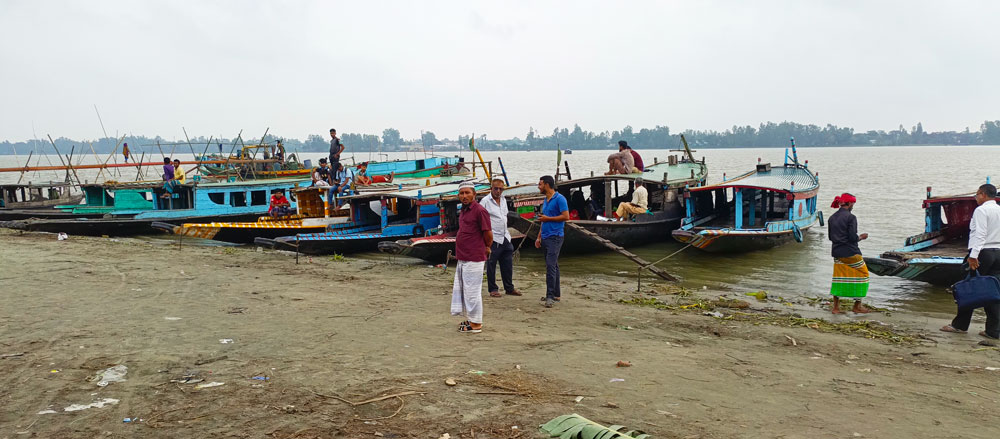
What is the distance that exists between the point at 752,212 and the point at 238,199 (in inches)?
654

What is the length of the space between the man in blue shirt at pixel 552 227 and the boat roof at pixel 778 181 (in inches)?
345

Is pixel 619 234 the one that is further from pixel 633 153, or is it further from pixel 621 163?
pixel 633 153

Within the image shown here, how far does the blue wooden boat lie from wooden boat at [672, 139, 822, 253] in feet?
18.8

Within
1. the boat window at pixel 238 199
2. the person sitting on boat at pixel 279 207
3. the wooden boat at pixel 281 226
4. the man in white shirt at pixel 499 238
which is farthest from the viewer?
the boat window at pixel 238 199

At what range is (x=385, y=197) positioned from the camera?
1723 centimetres

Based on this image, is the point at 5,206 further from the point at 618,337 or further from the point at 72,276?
the point at 618,337


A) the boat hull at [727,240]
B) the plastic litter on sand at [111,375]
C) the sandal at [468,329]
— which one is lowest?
the boat hull at [727,240]

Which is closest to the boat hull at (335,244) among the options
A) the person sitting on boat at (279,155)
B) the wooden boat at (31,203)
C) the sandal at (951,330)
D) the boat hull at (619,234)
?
the boat hull at (619,234)

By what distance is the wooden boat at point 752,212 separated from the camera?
1560 centimetres

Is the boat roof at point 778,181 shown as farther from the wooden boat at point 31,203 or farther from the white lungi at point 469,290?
the wooden boat at point 31,203

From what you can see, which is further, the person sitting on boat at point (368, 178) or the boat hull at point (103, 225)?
the person sitting on boat at point (368, 178)

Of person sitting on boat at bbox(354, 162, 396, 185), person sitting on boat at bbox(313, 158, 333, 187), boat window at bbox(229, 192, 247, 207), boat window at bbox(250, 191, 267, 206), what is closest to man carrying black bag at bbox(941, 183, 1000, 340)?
person sitting on boat at bbox(313, 158, 333, 187)

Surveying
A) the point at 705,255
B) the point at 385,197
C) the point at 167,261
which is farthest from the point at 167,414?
the point at 705,255

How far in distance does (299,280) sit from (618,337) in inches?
230
